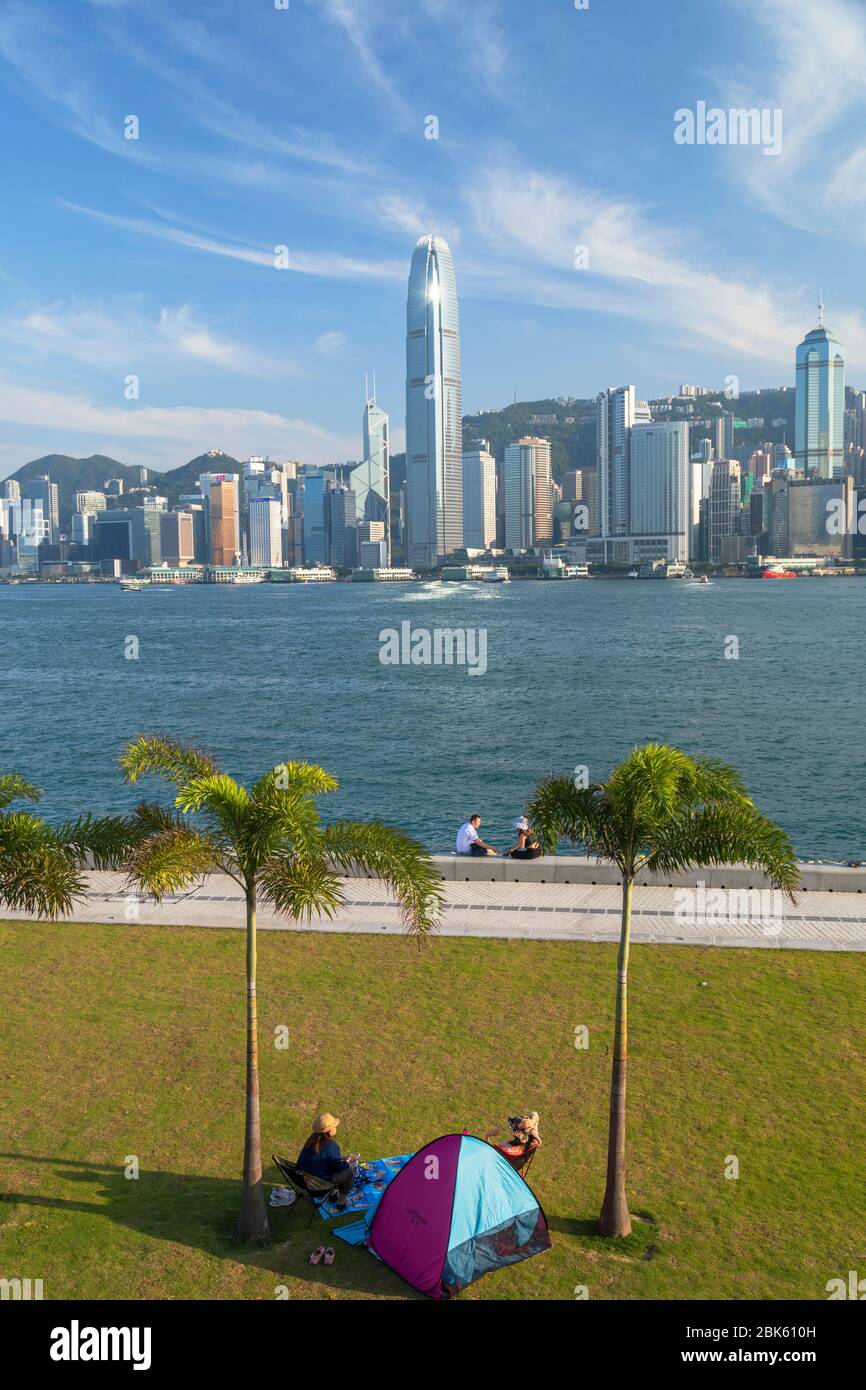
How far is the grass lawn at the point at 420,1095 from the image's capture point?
8.95 meters

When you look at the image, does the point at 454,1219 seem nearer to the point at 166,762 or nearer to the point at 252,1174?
the point at 252,1174

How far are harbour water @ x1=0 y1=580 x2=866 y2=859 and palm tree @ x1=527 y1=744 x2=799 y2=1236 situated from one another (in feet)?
61.7

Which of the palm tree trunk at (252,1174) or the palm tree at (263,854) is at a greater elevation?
the palm tree at (263,854)

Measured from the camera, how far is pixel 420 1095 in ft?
38.0

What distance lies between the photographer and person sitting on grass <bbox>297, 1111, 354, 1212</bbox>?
9695 millimetres

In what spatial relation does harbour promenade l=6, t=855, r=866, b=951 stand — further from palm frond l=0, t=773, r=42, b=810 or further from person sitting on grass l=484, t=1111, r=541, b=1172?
person sitting on grass l=484, t=1111, r=541, b=1172

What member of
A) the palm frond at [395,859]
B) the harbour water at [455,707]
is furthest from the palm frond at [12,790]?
the harbour water at [455,707]

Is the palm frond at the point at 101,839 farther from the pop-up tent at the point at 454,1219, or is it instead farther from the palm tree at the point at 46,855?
the pop-up tent at the point at 454,1219

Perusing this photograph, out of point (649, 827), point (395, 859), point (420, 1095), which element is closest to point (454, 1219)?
point (420, 1095)

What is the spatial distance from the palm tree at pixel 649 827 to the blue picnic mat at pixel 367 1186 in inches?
76.4

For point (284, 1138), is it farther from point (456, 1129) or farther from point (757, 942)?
point (757, 942)

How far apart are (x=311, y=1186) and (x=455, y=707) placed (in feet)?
156

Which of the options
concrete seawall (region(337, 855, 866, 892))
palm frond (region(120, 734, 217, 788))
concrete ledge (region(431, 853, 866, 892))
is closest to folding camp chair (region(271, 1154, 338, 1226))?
palm frond (region(120, 734, 217, 788))

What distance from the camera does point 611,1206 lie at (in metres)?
9.30
